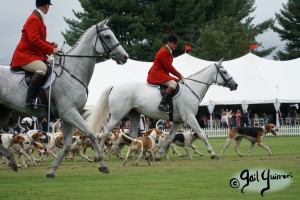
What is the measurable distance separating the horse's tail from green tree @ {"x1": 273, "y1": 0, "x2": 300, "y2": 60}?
6379 centimetres

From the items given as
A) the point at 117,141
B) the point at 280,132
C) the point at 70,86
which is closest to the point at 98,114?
the point at 117,141

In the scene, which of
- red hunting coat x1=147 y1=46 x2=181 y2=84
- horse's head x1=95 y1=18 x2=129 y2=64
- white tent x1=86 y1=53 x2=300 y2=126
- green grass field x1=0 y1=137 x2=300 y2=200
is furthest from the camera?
white tent x1=86 y1=53 x2=300 y2=126

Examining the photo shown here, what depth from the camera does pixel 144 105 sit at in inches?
926

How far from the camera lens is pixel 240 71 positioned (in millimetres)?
50406

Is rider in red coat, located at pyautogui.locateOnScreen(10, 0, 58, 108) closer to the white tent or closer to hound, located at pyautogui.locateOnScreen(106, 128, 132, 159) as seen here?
→ hound, located at pyautogui.locateOnScreen(106, 128, 132, 159)

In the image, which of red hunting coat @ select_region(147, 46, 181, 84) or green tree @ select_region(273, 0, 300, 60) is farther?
green tree @ select_region(273, 0, 300, 60)

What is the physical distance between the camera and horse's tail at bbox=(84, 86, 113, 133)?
2252cm

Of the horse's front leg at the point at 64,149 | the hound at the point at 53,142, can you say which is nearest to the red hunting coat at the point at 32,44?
the horse's front leg at the point at 64,149

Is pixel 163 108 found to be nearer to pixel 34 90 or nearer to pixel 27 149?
pixel 27 149

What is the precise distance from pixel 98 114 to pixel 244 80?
27697mm

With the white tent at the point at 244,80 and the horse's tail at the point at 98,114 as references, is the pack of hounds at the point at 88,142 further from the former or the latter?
the white tent at the point at 244,80

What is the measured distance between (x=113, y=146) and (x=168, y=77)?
3389 mm

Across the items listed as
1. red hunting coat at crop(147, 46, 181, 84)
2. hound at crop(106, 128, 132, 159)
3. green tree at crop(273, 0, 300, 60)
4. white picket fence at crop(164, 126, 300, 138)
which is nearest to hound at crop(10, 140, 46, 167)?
hound at crop(106, 128, 132, 159)

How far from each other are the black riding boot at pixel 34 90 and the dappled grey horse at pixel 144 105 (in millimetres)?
6351
